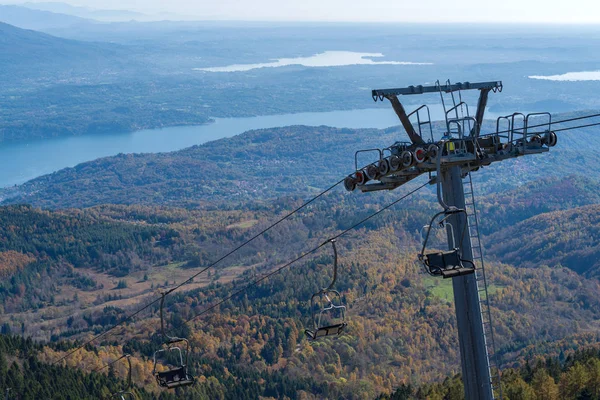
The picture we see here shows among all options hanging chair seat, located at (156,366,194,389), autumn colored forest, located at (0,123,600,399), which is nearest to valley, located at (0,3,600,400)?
autumn colored forest, located at (0,123,600,399)

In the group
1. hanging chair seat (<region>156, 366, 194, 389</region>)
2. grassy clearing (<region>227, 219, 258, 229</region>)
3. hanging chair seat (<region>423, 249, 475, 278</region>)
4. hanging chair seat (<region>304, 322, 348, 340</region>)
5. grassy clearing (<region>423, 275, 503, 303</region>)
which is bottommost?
grassy clearing (<region>423, 275, 503, 303</region>)

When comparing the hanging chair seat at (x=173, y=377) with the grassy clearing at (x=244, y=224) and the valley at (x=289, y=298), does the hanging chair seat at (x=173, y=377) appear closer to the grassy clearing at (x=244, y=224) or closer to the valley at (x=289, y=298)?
the valley at (x=289, y=298)

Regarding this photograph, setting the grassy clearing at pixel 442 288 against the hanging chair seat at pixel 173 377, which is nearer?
the hanging chair seat at pixel 173 377

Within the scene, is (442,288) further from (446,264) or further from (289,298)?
(446,264)

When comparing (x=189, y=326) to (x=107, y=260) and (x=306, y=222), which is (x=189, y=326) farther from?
(x=306, y=222)

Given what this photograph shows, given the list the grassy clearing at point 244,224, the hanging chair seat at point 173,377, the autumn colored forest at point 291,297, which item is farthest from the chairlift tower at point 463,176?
the grassy clearing at point 244,224

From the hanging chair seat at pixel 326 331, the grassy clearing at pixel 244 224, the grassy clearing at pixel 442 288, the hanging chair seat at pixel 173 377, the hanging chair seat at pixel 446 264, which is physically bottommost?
the grassy clearing at pixel 442 288

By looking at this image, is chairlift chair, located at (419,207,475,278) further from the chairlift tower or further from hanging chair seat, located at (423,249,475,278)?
the chairlift tower

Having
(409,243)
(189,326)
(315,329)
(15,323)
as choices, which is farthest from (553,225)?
(315,329)

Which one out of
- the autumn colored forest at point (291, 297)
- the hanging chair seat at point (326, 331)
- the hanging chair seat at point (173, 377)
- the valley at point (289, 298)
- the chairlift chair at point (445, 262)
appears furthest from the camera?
the autumn colored forest at point (291, 297)
